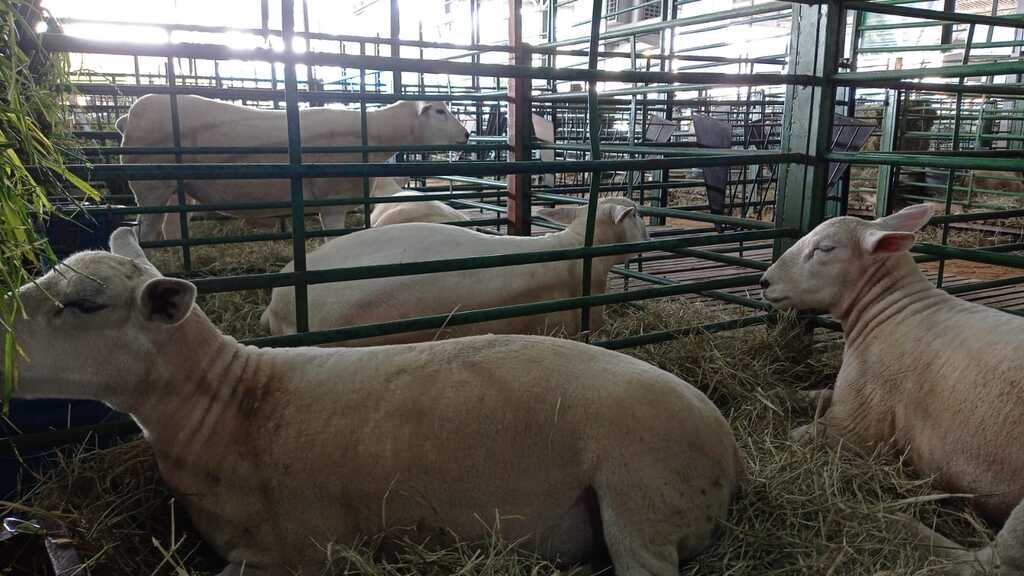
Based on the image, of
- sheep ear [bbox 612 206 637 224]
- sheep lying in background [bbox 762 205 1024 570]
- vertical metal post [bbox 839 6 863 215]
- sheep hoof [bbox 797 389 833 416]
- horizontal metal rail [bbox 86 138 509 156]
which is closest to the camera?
sheep lying in background [bbox 762 205 1024 570]

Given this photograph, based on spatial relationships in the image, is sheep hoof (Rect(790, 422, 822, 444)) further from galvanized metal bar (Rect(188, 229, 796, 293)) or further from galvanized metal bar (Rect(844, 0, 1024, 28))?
galvanized metal bar (Rect(844, 0, 1024, 28))

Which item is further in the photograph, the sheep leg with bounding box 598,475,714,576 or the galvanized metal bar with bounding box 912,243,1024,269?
the galvanized metal bar with bounding box 912,243,1024,269

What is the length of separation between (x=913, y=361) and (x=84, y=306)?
2.88 meters

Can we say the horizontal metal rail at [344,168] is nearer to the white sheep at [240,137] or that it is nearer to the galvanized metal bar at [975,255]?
the galvanized metal bar at [975,255]

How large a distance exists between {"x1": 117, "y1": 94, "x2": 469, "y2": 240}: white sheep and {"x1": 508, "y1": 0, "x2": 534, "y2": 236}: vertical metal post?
1.28 metres

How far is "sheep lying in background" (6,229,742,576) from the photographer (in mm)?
2031

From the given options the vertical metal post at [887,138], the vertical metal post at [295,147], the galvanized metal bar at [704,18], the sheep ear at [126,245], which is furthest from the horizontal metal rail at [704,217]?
the vertical metal post at [887,138]

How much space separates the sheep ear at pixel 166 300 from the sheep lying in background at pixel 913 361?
2.40m

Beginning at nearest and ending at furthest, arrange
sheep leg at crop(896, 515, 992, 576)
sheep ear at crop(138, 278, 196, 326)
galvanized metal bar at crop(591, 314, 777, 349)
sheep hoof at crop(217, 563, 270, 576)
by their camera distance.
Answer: sheep ear at crop(138, 278, 196, 326), sheep hoof at crop(217, 563, 270, 576), sheep leg at crop(896, 515, 992, 576), galvanized metal bar at crop(591, 314, 777, 349)

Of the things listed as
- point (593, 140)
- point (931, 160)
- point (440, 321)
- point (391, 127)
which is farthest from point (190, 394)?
point (391, 127)

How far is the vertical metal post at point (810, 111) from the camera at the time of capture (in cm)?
400

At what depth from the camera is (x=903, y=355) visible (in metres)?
3.03

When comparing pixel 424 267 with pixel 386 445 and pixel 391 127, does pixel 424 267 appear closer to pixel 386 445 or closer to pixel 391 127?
pixel 386 445

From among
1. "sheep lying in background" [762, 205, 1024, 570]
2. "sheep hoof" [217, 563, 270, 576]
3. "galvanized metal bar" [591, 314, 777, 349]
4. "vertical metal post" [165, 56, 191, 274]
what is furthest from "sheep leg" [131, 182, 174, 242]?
"sheep lying in background" [762, 205, 1024, 570]
